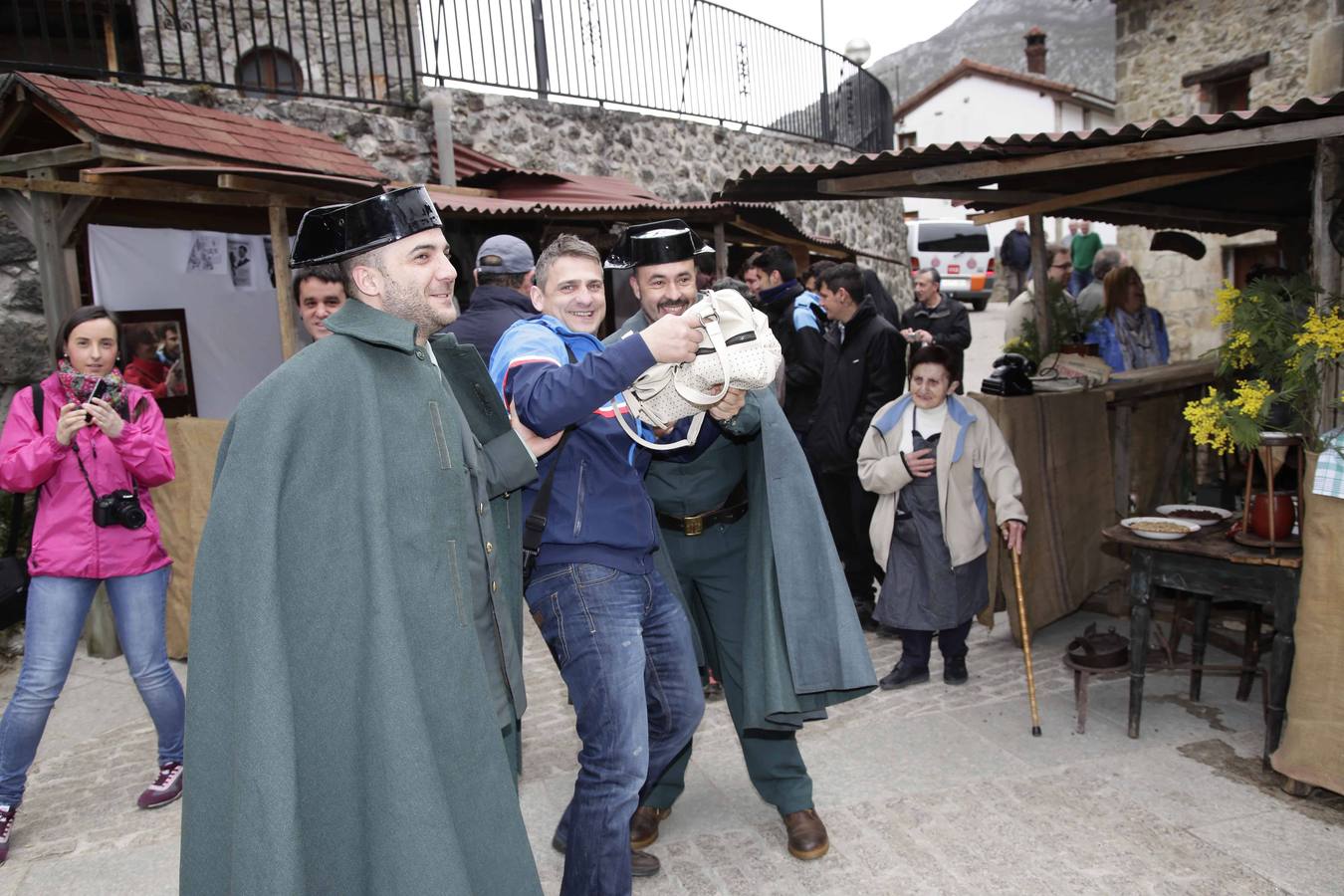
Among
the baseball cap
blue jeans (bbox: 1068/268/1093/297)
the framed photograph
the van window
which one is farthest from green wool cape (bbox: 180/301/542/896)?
the van window

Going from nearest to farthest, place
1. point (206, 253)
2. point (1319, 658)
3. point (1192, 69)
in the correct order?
point (1319, 658) < point (206, 253) < point (1192, 69)

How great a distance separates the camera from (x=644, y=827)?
11.9 ft

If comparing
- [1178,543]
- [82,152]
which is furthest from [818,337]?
[82,152]

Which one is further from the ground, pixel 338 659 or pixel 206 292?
pixel 206 292

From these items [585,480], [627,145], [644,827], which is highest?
[627,145]

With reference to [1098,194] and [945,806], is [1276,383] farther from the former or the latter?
[945,806]

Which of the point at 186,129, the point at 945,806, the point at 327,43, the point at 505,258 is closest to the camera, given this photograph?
the point at 945,806

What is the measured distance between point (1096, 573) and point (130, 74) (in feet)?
24.7

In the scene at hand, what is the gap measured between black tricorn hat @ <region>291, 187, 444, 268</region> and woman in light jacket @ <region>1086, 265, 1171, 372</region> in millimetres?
6608

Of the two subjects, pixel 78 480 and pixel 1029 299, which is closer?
pixel 78 480

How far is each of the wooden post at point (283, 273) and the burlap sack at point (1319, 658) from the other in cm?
507

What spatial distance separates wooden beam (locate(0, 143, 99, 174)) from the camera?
506cm

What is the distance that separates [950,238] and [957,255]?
445 millimetres

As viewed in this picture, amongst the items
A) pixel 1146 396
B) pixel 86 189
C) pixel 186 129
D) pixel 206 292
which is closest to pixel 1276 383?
pixel 1146 396
